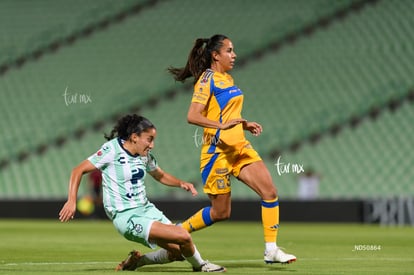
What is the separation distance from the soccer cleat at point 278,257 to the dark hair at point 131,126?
57.2 inches

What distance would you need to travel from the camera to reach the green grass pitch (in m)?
8.38

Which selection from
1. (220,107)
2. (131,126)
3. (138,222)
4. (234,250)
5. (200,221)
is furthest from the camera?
(234,250)

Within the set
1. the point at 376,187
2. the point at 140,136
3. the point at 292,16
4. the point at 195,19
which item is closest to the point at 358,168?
the point at 376,187

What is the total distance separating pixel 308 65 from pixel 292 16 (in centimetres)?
151

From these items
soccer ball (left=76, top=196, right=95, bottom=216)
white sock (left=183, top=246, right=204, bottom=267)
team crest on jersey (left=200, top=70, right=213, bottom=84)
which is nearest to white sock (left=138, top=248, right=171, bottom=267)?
white sock (left=183, top=246, right=204, bottom=267)

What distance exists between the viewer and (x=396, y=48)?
23109 millimetres

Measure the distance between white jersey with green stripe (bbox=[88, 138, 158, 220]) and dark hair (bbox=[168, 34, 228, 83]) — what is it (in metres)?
1.23

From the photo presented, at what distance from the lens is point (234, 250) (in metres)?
11.7

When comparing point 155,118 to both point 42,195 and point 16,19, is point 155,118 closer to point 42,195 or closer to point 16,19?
point 42,195

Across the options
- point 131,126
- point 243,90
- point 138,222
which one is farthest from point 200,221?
point 243,90

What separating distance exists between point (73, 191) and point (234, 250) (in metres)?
4.59

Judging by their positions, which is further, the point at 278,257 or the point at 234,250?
the point at 234,250

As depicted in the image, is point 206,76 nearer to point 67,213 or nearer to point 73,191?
point 73,191

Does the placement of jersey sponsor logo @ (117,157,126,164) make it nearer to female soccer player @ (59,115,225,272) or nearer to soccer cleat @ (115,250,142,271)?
female soccer player @ (59,115,225,272)
